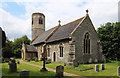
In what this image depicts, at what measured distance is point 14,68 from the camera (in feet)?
37.8

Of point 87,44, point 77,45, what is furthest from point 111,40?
point 77,45

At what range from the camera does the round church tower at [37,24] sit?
39.0 meters

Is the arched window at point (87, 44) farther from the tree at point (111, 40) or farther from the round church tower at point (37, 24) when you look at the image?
the round church tower at point (37, 24)

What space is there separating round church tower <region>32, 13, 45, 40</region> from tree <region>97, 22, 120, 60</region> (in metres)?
23.8

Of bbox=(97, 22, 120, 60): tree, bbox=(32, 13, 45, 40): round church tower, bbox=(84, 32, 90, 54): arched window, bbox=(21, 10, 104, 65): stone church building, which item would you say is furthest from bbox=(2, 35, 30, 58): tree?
bbox=(97, 22, 120, 60): tree

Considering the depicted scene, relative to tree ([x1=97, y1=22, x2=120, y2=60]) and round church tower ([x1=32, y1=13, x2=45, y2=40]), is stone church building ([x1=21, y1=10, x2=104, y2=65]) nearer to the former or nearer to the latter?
tree ([x1=97, y1=22, x2=120, y2=60])

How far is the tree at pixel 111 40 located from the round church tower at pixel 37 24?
23792 mm

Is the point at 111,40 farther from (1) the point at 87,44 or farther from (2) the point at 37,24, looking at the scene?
(2) the point at 37,24

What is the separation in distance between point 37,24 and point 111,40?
1095 inches

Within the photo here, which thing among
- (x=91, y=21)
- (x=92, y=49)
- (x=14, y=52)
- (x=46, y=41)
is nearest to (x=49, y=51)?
(x=46, y=41)

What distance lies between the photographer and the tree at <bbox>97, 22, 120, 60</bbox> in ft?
90.1

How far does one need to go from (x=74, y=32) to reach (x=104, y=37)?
54.0 feet

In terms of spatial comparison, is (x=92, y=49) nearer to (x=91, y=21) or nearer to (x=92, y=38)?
(x=92, y=38)

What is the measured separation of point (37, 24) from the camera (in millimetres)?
39156
